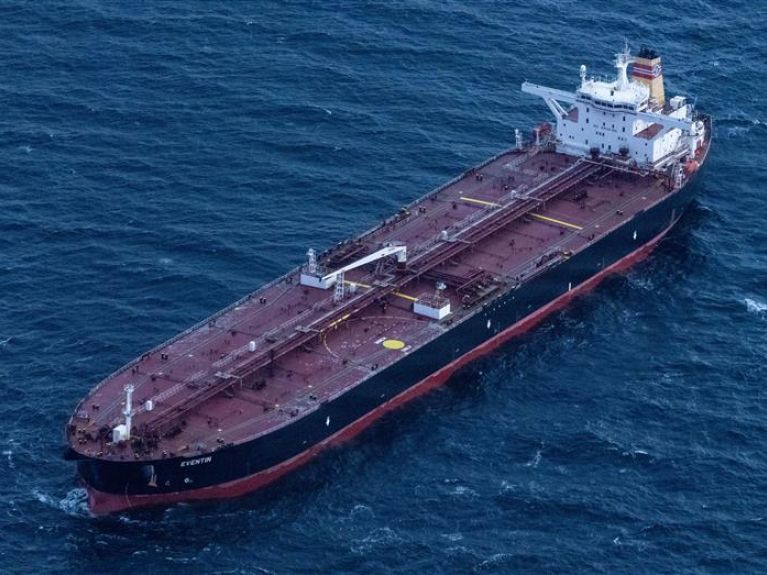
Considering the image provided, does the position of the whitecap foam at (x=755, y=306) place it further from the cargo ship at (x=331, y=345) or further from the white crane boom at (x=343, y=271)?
the white crane boom at (x=343, y=271)

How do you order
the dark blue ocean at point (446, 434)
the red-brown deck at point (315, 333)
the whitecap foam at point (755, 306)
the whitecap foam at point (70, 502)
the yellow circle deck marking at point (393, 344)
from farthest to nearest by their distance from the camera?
the whitecap foam at point (755, 306) < the yellow circle deck marking at point (393, 344) < the red-brown deck at point (315, 333) < the whitecap foam at point (70, 502) < the dark blue ocean at point (446, 434)

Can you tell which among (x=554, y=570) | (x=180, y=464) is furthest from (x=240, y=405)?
(x=554, y=570)

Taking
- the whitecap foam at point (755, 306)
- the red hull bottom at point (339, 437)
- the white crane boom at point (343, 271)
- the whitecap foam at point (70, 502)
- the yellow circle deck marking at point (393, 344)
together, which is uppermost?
the white crane boom at point (343, 271)

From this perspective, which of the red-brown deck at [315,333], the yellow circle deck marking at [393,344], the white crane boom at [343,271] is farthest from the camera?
the white crane boom at [343,271]

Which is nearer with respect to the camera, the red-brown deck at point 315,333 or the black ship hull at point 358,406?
the black ship hull at point 358,406

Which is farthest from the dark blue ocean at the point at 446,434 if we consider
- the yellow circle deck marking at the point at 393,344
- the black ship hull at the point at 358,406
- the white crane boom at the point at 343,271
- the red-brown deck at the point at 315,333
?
the white crane boom at the point at 343,271

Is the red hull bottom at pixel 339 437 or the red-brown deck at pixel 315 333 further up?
the red-brown deck at pixel 315 333

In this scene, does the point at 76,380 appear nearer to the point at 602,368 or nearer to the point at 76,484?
the point at 76,484
